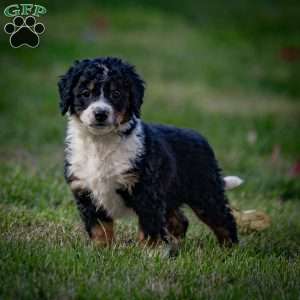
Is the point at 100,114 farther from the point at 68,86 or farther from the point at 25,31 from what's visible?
the point at 25,31

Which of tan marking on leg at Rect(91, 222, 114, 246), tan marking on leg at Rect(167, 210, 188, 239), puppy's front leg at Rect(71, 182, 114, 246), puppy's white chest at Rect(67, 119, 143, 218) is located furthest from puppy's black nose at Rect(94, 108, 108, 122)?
tan marking on leg at Rect(167, 210, 188, 239)

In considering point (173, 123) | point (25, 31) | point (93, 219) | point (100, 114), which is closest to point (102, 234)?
point (93, 219)

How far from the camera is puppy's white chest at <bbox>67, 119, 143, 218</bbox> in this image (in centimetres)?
641

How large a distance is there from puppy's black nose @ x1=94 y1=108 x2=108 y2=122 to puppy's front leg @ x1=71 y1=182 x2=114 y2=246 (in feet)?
1.98

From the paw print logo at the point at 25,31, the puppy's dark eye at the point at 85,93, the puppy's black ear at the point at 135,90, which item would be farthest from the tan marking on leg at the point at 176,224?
the paw print logo at the point at 25,31

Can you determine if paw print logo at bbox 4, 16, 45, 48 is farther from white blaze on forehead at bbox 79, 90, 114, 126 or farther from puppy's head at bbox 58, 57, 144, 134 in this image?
white blaze on forehead at bbox 79, 90, 114, 126

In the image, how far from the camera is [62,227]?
709 cm

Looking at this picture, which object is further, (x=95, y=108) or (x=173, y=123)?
(x=173, y=123)

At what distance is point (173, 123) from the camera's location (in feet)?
47.8

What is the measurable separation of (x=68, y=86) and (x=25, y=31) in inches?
45.9

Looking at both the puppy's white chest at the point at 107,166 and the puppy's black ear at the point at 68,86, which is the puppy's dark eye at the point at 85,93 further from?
the puppy's white chest at the point at 107,166

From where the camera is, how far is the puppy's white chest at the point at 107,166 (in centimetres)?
641

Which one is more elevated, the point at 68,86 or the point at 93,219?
the point at 68,86

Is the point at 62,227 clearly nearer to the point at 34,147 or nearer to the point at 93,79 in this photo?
the point at 93,79
